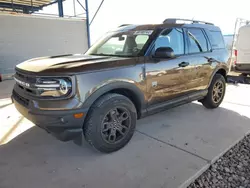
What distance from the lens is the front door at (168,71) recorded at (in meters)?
3.03

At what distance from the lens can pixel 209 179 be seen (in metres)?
2.31

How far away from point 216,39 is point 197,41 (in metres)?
0.73

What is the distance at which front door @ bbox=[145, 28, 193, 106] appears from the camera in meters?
3.03

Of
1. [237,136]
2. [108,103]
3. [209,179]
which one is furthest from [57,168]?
[237,136]

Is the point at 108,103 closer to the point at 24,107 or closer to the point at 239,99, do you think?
the point at 24,107

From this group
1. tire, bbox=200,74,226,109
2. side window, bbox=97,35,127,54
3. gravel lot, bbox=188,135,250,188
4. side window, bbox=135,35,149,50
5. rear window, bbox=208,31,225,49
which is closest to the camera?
gravel lot, bbox=188,135,250,188

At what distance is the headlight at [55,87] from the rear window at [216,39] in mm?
3219

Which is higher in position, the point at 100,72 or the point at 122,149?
the point at 100,72

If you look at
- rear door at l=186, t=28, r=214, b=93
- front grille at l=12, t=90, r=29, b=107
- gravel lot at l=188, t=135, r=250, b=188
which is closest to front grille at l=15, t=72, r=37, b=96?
front grille at l=12, t=90, r=29, b=107

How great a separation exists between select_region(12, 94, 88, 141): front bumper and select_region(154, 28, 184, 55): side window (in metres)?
1.65

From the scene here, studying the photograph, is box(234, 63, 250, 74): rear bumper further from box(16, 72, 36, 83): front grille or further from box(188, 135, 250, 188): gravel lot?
box(16, 72, 36, 83): front grille

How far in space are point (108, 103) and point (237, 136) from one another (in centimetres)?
217

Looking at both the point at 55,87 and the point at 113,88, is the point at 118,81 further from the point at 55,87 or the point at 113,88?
the point at 55,87

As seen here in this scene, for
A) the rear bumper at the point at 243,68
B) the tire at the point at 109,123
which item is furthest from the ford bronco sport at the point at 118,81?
the rear bumper at the point at 243,68
